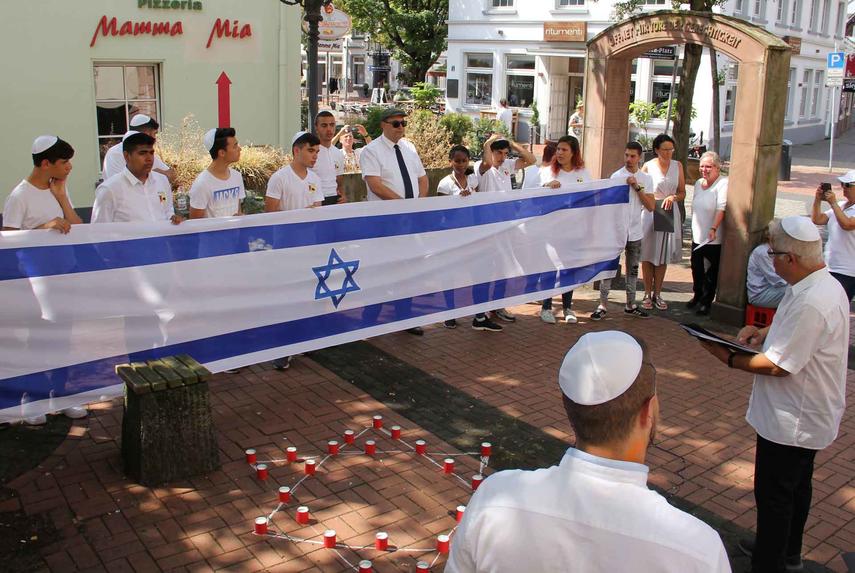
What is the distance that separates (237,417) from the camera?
6.71 meters

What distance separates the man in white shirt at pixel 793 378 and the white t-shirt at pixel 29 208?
15.5 ft

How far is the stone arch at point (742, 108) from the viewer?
9016mm

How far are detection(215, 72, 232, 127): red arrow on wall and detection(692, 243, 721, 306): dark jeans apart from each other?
10009mm

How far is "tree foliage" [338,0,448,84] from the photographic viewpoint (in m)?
40.0

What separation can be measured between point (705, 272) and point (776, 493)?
5805mm

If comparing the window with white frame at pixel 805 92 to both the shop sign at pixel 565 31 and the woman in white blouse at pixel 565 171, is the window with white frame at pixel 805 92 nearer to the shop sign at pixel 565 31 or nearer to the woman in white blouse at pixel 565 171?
the shop sign at pixel 565 31

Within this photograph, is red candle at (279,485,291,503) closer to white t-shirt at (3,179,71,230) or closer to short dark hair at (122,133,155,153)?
white t-shirt at (3,179,71,230)

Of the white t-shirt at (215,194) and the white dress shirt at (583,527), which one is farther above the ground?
the white t-shirt at (215,194)

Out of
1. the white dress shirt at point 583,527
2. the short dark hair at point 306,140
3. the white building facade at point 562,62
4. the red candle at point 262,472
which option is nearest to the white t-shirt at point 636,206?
the short dark hair at point 306,140

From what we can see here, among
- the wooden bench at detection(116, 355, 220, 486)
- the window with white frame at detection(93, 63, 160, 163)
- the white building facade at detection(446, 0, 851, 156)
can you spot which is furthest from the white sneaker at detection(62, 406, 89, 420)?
the white building facade at detection(446, 0, 851, 156)

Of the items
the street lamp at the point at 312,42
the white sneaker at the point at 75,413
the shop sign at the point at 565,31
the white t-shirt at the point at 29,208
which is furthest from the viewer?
the shop sign at the point at 565,31

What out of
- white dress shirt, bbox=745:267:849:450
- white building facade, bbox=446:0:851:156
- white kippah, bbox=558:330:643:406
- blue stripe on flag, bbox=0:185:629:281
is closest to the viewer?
white kippah, bbox=558:330:643:406

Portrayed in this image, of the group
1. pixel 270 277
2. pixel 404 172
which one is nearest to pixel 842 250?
pixel 404 172

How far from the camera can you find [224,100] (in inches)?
654
